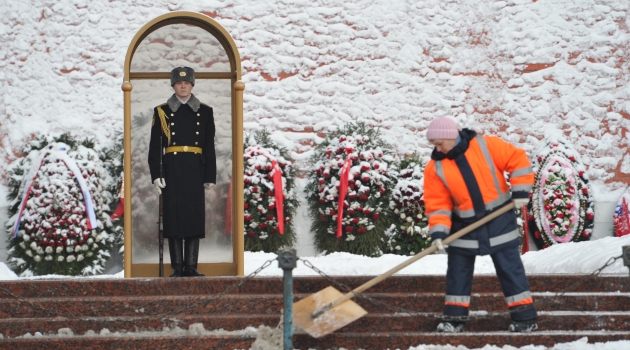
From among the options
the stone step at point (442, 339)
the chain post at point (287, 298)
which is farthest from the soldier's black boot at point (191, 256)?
the chain post at point (287, 298)

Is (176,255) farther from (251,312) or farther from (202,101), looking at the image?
(202,101)

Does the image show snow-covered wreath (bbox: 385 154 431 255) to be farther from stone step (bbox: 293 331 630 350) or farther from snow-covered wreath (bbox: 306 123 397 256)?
stone step (bbox: 293 331 630 350)

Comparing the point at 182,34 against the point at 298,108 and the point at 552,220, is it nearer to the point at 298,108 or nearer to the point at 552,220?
the point at 298,108

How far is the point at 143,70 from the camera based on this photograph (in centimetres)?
891

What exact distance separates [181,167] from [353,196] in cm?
386

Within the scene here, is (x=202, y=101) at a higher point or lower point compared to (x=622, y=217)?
higher

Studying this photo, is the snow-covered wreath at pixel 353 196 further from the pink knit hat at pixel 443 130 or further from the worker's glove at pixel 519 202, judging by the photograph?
the worker's glove at pixel 519 202

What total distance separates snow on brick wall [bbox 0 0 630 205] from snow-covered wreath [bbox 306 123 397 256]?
499mm

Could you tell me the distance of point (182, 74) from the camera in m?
8.23

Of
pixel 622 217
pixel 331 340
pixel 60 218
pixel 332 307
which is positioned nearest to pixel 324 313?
pixel 332 307

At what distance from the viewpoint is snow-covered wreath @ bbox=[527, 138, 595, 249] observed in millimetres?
11984

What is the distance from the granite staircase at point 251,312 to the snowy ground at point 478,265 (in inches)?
3.2

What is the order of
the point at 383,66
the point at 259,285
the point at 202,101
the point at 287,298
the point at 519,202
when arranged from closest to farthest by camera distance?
the point at 287,298, the point at 519,202, the point at 259,285, the point at 202,101, the point at 383,66

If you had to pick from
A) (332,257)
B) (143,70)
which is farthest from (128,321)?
(332,257)
